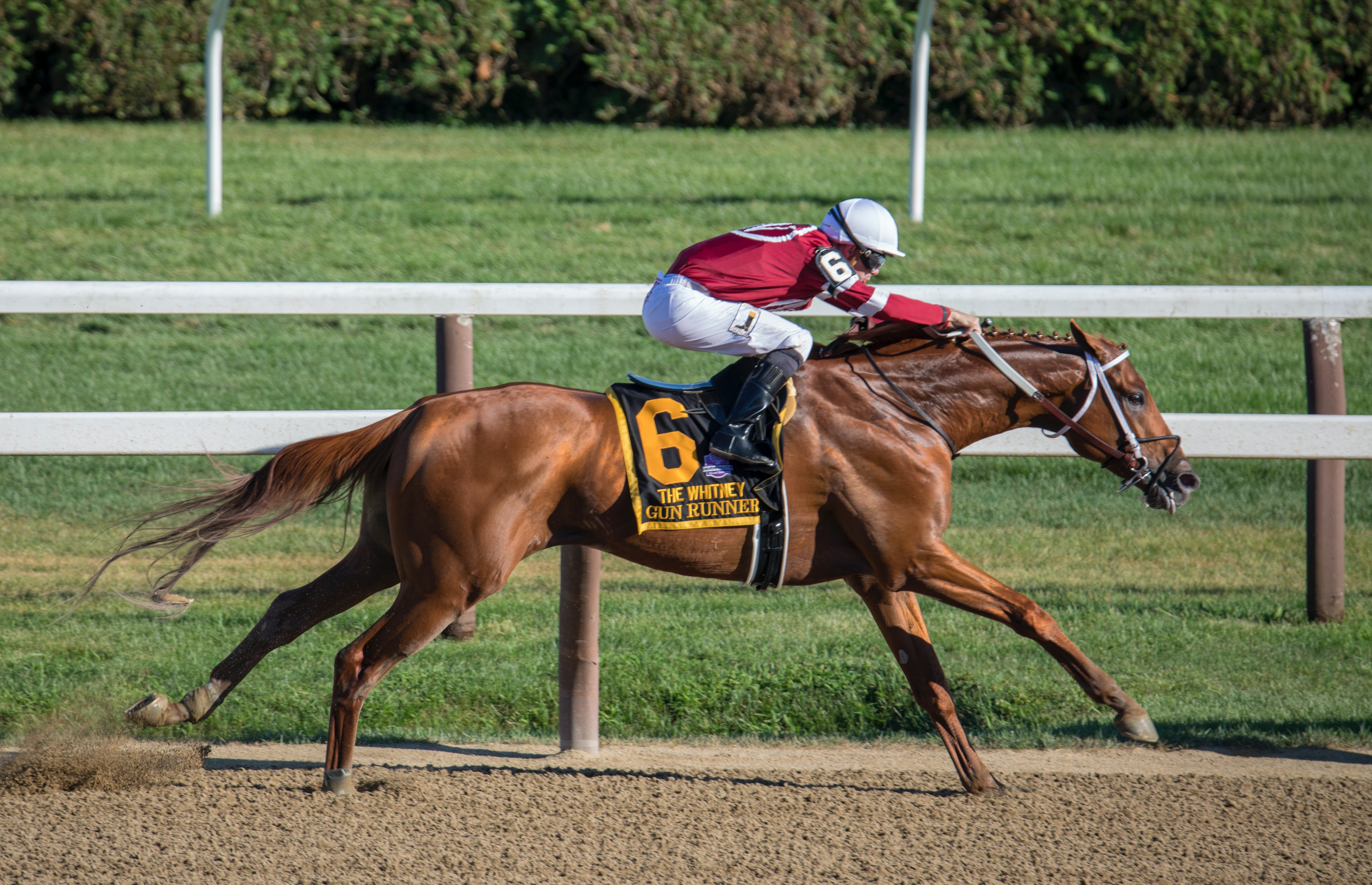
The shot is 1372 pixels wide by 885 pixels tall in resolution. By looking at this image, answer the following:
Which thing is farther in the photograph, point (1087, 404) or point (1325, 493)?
point (1325, 493)

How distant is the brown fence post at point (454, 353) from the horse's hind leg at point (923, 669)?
1.77 meters

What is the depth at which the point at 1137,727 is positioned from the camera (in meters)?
4.35

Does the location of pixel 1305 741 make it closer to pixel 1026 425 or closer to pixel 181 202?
pixel 1026 425

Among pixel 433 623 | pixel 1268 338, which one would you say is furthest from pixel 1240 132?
pixel 433 623

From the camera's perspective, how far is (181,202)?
1093 centimetres

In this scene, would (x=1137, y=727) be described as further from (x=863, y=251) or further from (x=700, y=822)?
(x=863, y=251)

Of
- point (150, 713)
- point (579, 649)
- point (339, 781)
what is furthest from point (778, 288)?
point (150, 713)

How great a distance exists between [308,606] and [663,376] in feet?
15.5

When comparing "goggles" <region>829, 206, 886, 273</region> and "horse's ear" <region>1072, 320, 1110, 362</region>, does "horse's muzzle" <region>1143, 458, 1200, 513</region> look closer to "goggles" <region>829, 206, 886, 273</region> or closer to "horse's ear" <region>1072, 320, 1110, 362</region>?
"horse's ear" <region>1072, 320, 1110, 362</region>

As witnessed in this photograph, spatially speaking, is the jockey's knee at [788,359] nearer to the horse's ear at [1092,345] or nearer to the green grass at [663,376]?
the horse's ear at [1092,345]

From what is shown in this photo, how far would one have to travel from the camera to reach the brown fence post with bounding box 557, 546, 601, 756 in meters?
4.89

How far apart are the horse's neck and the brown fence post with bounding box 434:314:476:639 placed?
5.54 ft

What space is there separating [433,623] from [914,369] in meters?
1.82

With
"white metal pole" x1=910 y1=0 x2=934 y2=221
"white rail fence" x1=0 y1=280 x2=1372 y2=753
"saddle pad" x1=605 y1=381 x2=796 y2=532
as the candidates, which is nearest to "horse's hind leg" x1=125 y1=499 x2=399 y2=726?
"white rail fence" x1=0 y1=280 x2=1372 y2=753
